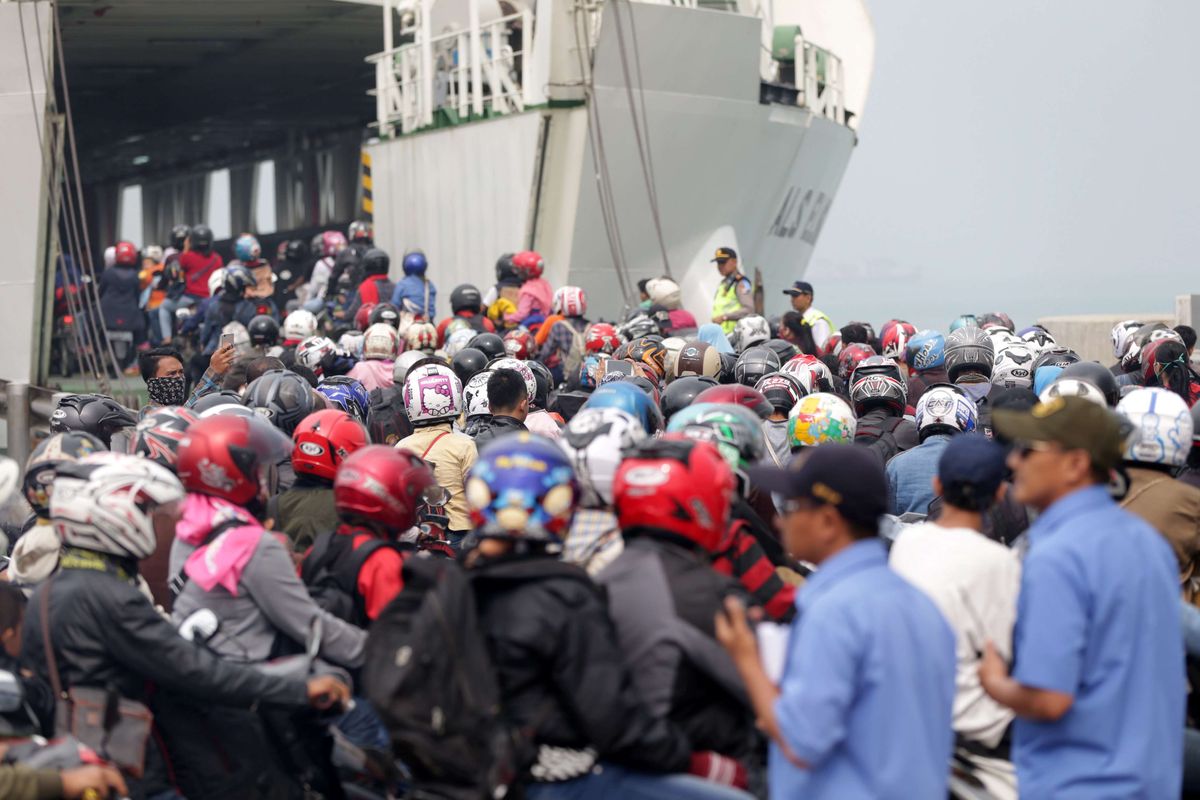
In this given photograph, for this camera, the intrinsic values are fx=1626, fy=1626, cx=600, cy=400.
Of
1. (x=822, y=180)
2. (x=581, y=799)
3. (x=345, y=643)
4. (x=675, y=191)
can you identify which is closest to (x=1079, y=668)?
(x=581, y=799)

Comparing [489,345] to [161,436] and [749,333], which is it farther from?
[161,436]

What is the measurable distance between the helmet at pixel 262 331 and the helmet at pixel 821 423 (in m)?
6.80

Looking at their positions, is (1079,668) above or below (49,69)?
below

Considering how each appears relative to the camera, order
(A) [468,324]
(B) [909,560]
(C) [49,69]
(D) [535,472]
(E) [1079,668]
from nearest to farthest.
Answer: (E) [1079,668], (D) [535,472], (B) [909,560], (A) [468,324], (C) [49,69]

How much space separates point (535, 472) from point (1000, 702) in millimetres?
1303

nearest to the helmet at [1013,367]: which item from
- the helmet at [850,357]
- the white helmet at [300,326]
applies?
the helmet at [850,357]

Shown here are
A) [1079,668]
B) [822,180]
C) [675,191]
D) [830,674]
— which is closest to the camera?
[830,674]

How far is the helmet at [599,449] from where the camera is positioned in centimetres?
512

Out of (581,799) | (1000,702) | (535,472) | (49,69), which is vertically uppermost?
(49,69)

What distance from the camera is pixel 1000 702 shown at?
4035 mm

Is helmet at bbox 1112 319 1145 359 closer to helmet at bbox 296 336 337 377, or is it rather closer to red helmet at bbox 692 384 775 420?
red helmet at bbox 692 384 775 420

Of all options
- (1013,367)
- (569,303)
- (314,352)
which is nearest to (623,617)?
(1013,367)

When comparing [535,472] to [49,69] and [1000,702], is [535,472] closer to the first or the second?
[1000,702]

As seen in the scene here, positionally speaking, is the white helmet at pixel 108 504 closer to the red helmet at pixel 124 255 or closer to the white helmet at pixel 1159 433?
the white helmet at pixel 1159 433
